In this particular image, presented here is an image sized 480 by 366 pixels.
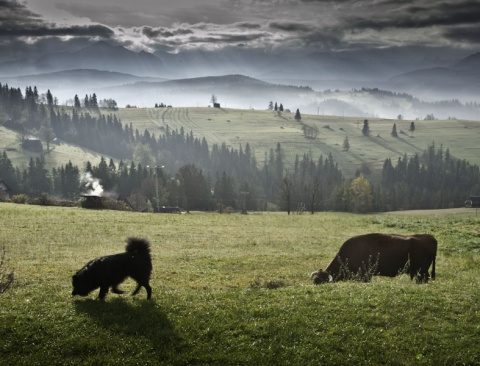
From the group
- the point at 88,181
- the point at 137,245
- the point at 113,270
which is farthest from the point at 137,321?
the point at 88,181

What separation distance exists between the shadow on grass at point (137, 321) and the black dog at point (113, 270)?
509mm

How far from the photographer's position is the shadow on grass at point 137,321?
40.7 ft

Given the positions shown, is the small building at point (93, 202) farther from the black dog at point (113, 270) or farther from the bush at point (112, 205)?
the black dog at point (113, 270)

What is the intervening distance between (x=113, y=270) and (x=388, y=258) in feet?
39.6

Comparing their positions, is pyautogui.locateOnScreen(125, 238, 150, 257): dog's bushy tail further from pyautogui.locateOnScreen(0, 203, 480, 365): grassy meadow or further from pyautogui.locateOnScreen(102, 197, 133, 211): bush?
pyautogui.locateOnScreen(102, 197, 133, 211): bush

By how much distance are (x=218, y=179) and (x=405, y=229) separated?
397 feet

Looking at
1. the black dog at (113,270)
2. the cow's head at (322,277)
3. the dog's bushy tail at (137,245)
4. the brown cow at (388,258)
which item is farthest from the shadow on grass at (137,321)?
the brown cow at (388,258)

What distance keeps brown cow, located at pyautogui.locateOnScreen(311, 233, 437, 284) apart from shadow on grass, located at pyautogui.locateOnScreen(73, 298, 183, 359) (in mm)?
8475

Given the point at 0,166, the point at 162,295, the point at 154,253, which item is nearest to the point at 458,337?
the point at 162,295

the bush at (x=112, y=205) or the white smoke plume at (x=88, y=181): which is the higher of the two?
the bush at (x=112, y=205)

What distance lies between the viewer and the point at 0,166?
178 m

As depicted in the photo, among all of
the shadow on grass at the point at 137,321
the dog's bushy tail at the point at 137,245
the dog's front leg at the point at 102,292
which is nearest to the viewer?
the shadow on grass at the point at 137,321

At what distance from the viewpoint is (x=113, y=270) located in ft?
49.7

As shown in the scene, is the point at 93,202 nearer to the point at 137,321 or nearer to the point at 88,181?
the point at 137,321
